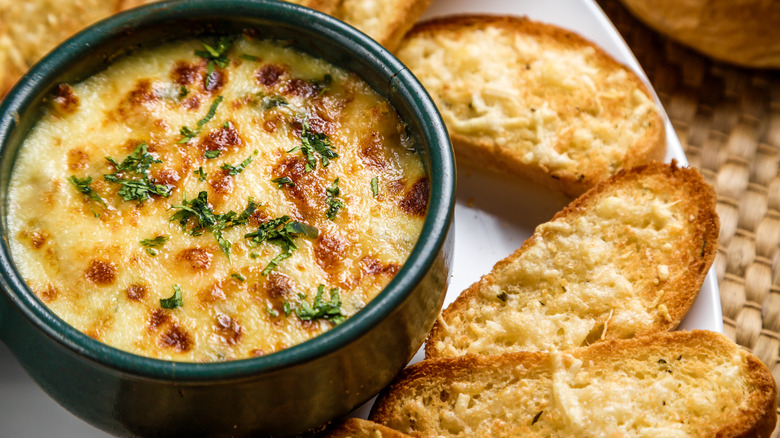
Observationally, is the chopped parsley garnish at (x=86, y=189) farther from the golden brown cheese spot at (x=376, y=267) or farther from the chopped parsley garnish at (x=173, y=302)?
the golden brown cheese spot at (x=376, y=267)

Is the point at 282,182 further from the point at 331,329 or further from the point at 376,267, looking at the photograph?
the point at 331,329

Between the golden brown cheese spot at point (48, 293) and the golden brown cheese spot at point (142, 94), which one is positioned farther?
the golden brown cheese spot at point (142, 94)

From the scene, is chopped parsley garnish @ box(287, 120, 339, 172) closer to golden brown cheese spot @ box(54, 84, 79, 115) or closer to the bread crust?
golden brown cheese spot @ box(54, 84, 79, 115)

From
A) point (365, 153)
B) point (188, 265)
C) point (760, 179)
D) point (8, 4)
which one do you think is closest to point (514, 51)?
point (365, 153)

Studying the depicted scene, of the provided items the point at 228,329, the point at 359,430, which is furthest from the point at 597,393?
the point at 228,329

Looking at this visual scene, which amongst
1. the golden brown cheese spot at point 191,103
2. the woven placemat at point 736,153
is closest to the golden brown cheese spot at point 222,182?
the golden brown cheese spot at point 191,103
